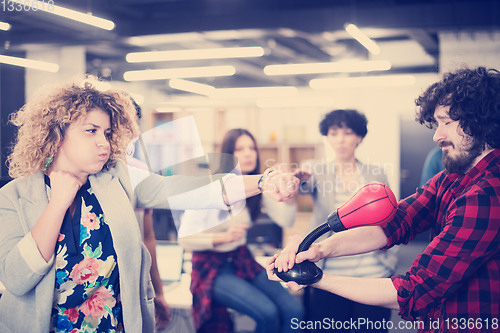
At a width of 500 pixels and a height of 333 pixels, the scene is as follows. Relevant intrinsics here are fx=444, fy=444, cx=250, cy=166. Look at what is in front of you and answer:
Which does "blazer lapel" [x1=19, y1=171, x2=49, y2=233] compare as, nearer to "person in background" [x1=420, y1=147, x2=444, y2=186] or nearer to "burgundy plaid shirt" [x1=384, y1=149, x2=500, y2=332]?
"burgundy plaid shirt" [x1=384, y1=149, x2=500, y2=332]

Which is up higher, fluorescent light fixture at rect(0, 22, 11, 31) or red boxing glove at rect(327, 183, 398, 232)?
fluorescent light fixture at rect(0, 22, 11, 31)

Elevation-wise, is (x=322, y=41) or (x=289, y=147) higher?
(x=322, y=41)

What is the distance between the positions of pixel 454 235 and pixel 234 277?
1.21 m

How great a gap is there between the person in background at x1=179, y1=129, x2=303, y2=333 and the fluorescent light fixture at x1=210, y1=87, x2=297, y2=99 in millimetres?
7175

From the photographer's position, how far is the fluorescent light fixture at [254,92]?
9.26 meters

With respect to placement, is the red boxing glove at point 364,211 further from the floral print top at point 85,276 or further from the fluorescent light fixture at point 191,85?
the fluorescent light fixture at point 191,85

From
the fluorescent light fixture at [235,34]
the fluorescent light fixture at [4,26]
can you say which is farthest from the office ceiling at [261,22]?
the fluorescent light fixture at [4,26]

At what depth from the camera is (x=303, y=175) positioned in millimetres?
1889

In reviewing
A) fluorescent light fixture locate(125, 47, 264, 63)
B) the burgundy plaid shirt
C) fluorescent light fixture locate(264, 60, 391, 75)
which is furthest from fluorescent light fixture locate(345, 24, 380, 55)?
the burgundy plaid shirt

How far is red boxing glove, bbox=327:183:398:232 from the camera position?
3.73 ft

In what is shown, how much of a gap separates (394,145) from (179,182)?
5583 mm

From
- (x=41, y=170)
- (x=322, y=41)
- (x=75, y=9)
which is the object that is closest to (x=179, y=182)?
(x=41, y=170)

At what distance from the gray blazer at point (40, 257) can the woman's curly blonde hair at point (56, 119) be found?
6 cm

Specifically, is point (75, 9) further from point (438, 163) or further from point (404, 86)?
point (404, 86)
